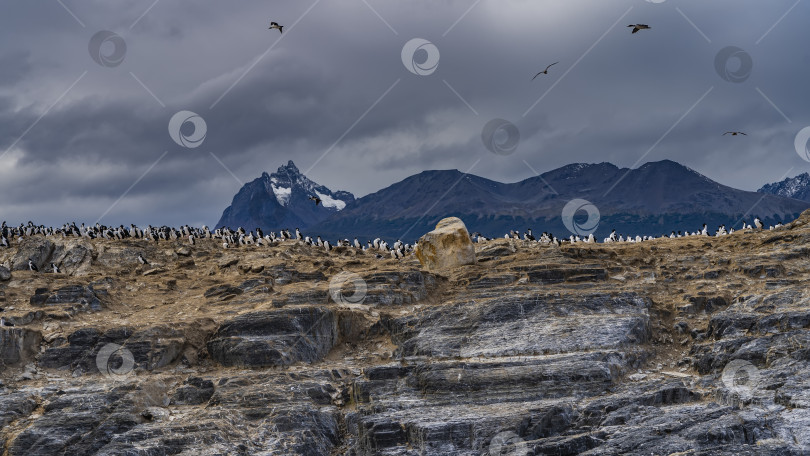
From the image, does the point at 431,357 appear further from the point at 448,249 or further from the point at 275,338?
the point at 448,249

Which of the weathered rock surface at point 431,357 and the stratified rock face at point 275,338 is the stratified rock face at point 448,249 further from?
the stratified rock face at point 275,338

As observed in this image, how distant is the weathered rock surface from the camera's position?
28.1 meters

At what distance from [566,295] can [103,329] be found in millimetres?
22779

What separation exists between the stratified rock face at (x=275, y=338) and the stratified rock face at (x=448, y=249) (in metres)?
9.65

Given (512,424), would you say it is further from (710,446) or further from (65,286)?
(65,286)

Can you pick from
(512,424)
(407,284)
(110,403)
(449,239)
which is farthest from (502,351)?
(110,403)

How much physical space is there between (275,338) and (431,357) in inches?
295

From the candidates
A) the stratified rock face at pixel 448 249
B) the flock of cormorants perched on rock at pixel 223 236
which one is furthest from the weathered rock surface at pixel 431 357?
the flock of cormorants perched on rock at pixel 223 236

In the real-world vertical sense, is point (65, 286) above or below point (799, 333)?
above

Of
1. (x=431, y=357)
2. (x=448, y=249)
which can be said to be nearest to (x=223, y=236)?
(x=448, y=249)

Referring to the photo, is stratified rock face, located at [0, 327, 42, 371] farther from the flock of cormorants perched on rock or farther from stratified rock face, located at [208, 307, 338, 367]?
the flock of cormorants perched on rock

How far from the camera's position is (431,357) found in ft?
111

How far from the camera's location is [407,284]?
40281 millimetres

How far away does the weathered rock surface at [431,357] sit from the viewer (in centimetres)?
2808
